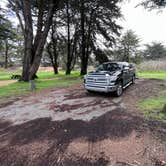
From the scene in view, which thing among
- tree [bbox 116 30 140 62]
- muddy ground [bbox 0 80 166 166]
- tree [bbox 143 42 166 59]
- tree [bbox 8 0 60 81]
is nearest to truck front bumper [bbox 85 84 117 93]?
muddy ground [bbox 0 80 166 166]

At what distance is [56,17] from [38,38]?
7234 millimetres

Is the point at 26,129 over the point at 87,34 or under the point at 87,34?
under

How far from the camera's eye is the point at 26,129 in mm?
5012

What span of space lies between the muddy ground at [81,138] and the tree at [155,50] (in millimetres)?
53527

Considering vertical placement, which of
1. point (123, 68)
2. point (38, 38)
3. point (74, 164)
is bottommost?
point (74, 164)

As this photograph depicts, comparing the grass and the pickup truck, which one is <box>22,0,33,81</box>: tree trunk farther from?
the pickup truck

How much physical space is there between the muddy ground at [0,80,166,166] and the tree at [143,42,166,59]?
53.5m

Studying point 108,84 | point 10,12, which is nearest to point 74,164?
point 108,84

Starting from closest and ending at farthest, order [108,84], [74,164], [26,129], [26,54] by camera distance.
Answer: [74,164], [26,129], [108,84], [26,54]

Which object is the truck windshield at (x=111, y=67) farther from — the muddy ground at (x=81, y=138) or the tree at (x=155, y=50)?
the tree at (x=155, y=50)

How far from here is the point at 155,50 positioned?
55781 mm

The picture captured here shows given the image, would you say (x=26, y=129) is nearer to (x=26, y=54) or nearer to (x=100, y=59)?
(x=26, y=54)

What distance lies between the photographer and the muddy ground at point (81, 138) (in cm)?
340

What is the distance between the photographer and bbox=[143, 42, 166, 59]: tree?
55000 mm
